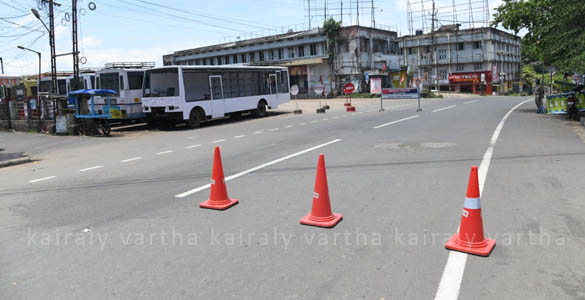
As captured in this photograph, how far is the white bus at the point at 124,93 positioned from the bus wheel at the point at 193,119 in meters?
2.89

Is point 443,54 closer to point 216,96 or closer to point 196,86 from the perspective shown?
point 216,96

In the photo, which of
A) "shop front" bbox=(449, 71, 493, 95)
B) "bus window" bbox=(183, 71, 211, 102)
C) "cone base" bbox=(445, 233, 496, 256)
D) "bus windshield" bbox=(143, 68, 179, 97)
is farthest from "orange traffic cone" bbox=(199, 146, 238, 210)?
"shop front" bbox=(449, 71, 493, 95)

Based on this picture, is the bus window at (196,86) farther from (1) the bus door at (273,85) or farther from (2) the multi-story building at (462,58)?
(2) the multi-story building at (462,58)

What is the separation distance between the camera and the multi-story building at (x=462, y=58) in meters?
75.1

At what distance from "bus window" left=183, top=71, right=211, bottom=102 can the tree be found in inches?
1478

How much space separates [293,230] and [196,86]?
56.3ft

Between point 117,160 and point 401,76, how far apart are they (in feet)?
174

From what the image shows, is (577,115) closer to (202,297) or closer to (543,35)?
(543,35)

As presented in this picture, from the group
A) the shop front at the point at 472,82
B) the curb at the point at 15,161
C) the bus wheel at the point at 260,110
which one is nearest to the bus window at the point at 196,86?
the bus wheel at the point at 260,110

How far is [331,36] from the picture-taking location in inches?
2290

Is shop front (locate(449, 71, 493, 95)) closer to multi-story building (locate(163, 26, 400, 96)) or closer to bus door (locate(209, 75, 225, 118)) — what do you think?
multi-story building (locate(163, 26, 400, 96))

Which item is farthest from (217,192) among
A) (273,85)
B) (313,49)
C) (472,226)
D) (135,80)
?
(313,49)

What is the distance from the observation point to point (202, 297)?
11.8 feet

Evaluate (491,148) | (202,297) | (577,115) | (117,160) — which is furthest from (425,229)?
(577,115)
